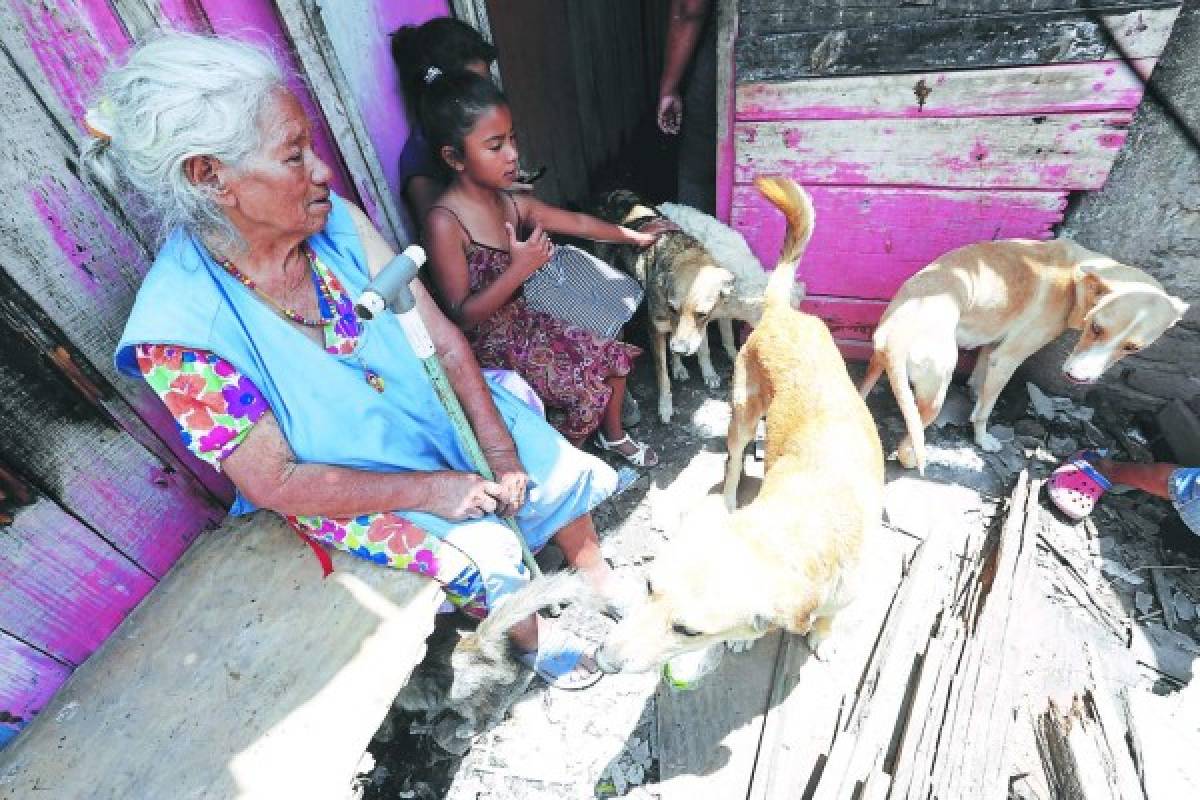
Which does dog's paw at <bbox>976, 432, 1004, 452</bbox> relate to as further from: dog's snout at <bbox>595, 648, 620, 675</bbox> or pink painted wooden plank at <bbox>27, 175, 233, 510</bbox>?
pink painted wooden plank at <bbox>27, 175, 233, 510</bbox>

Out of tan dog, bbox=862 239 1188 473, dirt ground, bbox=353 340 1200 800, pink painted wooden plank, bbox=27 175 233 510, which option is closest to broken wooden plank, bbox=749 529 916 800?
dirt ground, bbox=353 340 1200 800

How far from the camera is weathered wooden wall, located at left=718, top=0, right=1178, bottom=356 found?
2.59m

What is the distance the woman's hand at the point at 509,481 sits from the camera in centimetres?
228

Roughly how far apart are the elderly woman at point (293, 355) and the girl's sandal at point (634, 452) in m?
1.10

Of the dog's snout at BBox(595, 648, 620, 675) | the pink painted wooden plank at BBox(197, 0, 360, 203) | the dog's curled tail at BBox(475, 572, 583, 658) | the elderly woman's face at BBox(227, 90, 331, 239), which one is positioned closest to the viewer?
the elderly woman's face at BBox(227, 90, 331, 239)

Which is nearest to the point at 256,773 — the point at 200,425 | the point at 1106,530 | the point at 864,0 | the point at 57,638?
the point at 57,638

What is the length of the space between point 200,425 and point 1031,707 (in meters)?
3.48


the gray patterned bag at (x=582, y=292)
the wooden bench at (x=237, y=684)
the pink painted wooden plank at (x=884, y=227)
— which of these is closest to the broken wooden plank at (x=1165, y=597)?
the pink painted wooden plank at (x=884, y=227)

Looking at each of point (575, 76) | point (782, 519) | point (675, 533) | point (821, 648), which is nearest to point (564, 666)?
point (675, 533)

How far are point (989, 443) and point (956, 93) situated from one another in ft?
6.57

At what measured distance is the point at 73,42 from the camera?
5.57 ft

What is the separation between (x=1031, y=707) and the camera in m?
2.61

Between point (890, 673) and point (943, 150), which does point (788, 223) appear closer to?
point (943, 150)

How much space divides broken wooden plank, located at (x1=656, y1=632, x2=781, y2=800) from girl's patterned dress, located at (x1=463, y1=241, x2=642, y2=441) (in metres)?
1.38
